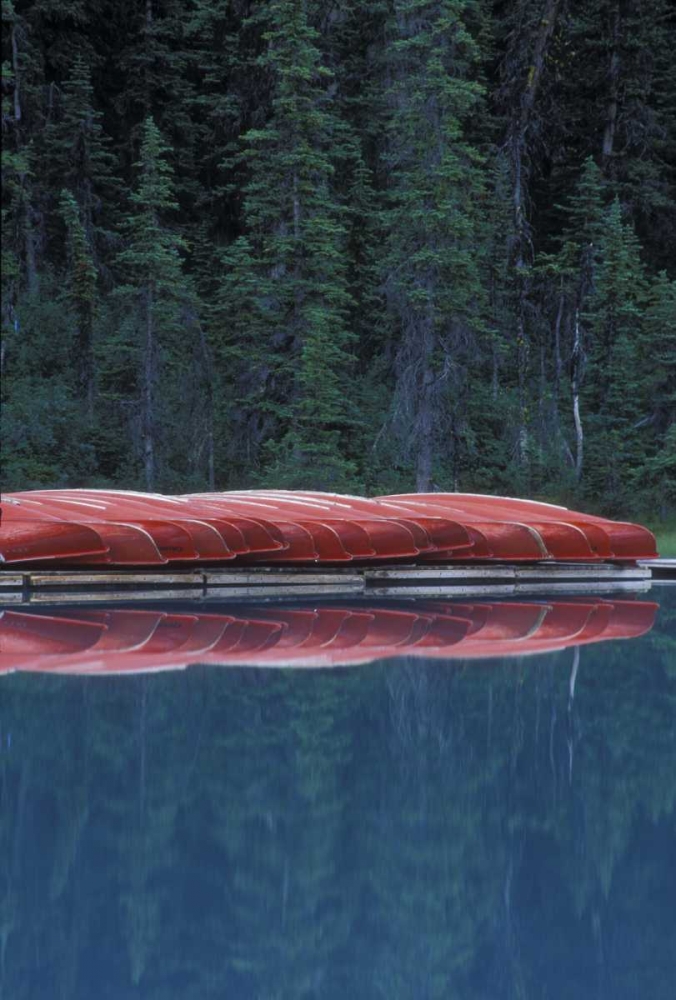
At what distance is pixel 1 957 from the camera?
2.25 meters

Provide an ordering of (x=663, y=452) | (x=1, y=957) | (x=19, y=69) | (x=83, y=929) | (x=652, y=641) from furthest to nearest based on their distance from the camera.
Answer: (x=19, y=69), (x=663, y=452), (x=652, y=641), (x=83, y=929), (x=1, y=957)

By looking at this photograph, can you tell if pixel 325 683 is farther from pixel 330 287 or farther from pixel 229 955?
pixel 330 287

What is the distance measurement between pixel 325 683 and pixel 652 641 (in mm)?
2361

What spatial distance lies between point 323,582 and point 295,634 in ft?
7.47

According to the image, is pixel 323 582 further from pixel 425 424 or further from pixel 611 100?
pixel 611 100

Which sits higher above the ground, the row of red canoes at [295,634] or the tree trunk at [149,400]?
the tree trunk at [149,400]

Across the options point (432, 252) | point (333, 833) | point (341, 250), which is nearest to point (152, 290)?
point (341, 250)

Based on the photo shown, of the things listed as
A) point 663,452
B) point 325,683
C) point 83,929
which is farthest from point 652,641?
point 663,452

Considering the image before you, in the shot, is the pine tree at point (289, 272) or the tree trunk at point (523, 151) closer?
the pine tree at point (289, 272)

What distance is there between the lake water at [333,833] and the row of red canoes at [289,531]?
2.58m

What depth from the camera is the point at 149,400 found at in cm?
1611

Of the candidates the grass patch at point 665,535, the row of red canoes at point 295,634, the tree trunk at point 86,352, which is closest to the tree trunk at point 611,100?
the grass patch at point 665,535

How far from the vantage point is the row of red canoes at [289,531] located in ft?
27.1

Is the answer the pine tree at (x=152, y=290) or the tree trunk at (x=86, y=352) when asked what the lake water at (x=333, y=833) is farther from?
the tree trunk at (x=86, y=352)
